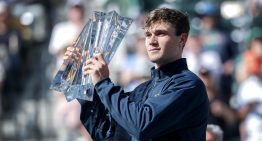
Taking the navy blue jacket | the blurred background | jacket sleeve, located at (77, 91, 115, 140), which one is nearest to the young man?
the navy blue jacket

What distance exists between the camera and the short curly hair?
4637mm

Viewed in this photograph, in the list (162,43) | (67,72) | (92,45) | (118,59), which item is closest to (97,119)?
(67,72)

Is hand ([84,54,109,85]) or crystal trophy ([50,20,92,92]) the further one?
crystal trophy ([50,20,92,92])

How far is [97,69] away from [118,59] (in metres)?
7.10

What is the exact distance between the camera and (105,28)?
4793mm

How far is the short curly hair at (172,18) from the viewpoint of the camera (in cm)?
464

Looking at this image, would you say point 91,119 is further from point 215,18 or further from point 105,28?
point 215,18

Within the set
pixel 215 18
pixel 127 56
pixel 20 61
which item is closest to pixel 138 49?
pixel 127 56

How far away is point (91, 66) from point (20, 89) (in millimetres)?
7565

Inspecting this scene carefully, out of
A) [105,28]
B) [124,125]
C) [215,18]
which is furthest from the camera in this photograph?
[215,18]

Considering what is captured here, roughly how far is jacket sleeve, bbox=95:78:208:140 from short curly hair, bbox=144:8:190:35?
1.00 ft

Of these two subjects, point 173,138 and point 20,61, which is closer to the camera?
point 173,138

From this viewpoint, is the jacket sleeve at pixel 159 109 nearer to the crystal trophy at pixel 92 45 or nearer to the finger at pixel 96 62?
the finger at pixel 96 62

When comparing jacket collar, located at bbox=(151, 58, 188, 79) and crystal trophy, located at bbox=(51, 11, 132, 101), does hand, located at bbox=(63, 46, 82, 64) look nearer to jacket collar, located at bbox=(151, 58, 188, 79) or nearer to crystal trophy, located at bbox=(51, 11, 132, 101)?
crystal trophy, located at bbox=(51, 11, 132, 101)
